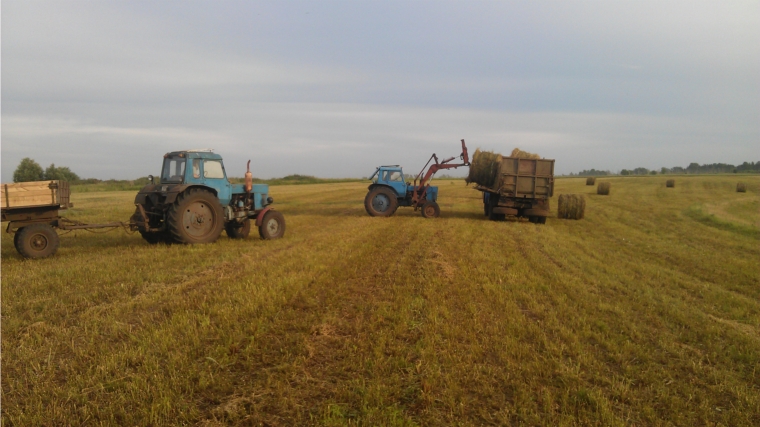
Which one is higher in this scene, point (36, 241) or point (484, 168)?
point (484, 168)

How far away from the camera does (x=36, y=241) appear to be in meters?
8.30

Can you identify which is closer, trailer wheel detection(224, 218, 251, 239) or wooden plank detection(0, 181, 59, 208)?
wooden plank detection(0, 181, 59, 208)

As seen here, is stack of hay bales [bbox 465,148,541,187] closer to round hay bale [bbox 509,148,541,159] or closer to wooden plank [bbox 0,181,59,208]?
round hay bale [bbox 509,148,541,159]

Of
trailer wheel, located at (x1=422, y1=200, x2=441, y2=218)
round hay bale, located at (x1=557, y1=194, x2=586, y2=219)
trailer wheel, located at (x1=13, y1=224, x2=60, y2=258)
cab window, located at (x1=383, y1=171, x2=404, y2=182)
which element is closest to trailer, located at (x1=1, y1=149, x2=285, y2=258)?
trailer wheel, located at (x1=13, y1=224, x2=60, y2=258)

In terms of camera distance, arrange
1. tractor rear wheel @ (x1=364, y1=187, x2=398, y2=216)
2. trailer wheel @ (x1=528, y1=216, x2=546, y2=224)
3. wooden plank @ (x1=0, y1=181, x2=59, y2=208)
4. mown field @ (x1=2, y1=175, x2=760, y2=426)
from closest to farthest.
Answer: mown field @ (x1=2, y1=175, x2=760, y2=426) < wooden plank @ (x1=0, y1=181, x2=59, y2=208) < trailer wheel @ (x1=528, y1=216, x2=546, y2=224) < tractor rear wheel @ (x1=364, y1=187, x2=398, y2=216)

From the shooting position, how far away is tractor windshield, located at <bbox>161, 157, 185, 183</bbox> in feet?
33.1

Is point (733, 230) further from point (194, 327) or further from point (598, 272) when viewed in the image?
point (194, 327)

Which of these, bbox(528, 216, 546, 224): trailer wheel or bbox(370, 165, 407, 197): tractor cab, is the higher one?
bbox(370, 165, 407, 197): tractor cab

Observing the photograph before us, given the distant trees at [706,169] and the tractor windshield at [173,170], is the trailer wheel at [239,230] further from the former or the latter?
the distant trees at [706,169]

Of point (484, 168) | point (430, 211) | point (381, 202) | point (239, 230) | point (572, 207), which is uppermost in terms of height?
point (484, 168)

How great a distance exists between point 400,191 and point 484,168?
3.25m

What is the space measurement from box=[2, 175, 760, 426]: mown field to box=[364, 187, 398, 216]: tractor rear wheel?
300 inches

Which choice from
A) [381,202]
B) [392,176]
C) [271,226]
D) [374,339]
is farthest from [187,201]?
[392,176]

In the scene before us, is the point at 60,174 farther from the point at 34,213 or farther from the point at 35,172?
the point at 34,213
